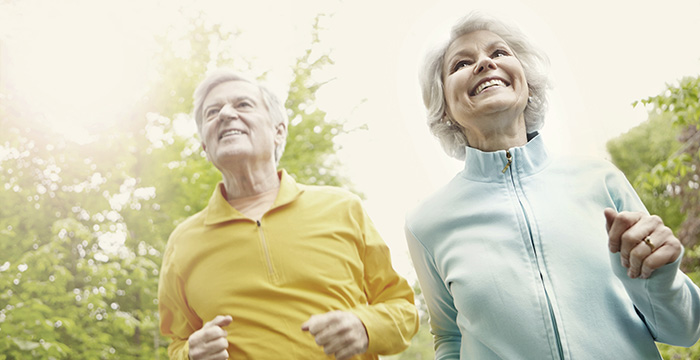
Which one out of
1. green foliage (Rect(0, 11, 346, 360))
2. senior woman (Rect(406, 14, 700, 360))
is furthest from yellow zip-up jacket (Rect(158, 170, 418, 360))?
green foliage (Rect(0, 11, 346, 360))

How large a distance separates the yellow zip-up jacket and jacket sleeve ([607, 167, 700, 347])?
2.37ft

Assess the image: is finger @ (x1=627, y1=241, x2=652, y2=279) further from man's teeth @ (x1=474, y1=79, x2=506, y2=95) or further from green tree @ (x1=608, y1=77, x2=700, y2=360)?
green tree @ (x1=608, y1=77, x2=700, y2=360)

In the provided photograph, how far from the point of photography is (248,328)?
171cm

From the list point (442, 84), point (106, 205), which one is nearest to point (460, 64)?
point (442, 84)

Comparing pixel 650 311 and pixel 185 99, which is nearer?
pixel 650 311

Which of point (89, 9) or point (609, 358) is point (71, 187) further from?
point (609, 358)

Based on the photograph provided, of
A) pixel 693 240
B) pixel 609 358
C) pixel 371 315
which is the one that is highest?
pixel 371 315

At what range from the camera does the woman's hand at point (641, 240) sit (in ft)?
3.32

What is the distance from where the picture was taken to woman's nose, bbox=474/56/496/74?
4.88ft

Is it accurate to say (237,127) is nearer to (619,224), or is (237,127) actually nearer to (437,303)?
(437,303)

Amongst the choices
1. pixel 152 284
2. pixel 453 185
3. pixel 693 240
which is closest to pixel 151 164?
pixel 152 284

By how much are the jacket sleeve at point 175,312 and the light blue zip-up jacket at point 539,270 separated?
0.82 metres

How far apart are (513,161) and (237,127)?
968mm

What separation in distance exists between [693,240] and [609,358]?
8859mm
